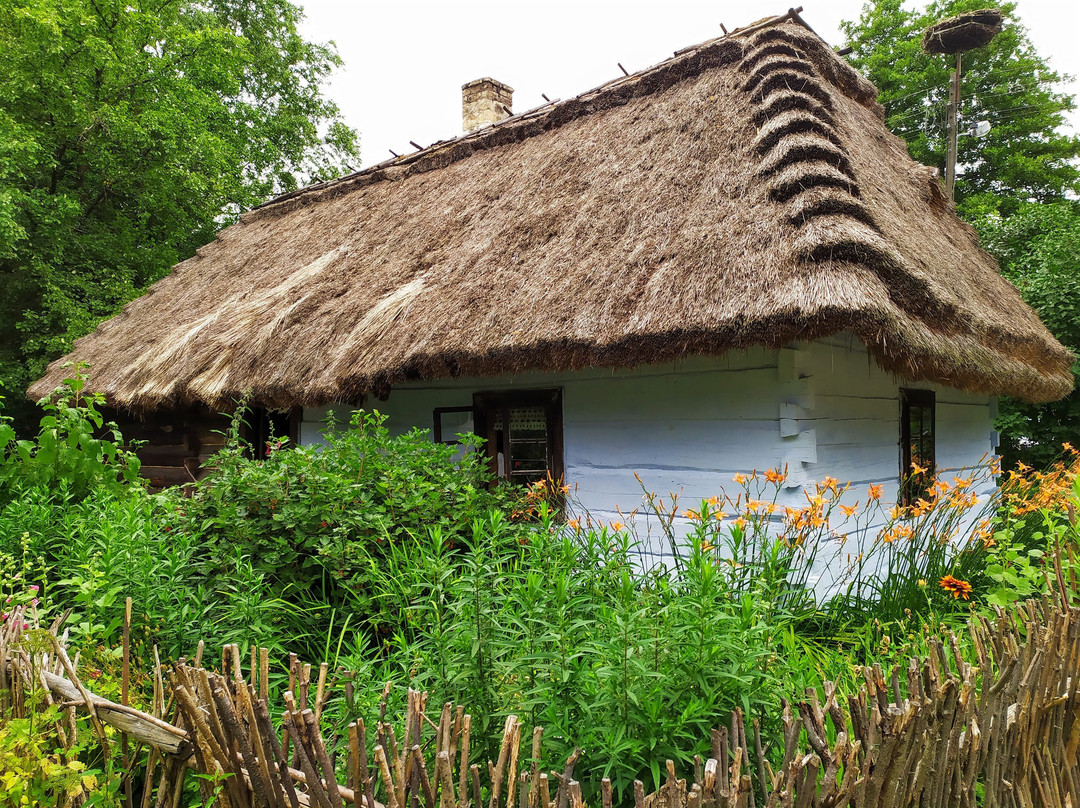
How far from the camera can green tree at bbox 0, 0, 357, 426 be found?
35.7 ft

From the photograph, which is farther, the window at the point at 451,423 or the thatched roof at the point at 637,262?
the window at the point at 451,423

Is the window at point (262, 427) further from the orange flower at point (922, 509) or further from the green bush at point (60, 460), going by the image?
the orange flower at point (922, 509)

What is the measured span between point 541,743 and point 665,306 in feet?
9.44

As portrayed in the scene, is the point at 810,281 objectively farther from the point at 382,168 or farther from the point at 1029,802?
the point at 382,168

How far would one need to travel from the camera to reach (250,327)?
6.26 m

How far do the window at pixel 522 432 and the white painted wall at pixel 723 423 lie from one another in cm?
9

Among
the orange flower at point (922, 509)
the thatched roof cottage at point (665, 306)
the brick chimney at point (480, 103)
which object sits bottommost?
the orange flower at point (922, 509)

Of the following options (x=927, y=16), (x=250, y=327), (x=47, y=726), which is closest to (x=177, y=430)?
(x=250, y=327)

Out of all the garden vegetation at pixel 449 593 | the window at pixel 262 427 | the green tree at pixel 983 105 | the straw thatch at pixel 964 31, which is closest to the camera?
the garden vegetation at pixel 449 593

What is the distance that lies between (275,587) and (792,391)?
3051mm

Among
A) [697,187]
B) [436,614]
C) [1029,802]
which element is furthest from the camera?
[697,187]

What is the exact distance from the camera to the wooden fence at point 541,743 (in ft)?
4.01

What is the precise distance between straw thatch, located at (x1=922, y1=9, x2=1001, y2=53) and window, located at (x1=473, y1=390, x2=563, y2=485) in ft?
26.5

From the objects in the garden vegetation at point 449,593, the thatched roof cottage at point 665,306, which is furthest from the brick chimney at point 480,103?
the garden vegetation at point 449,593
